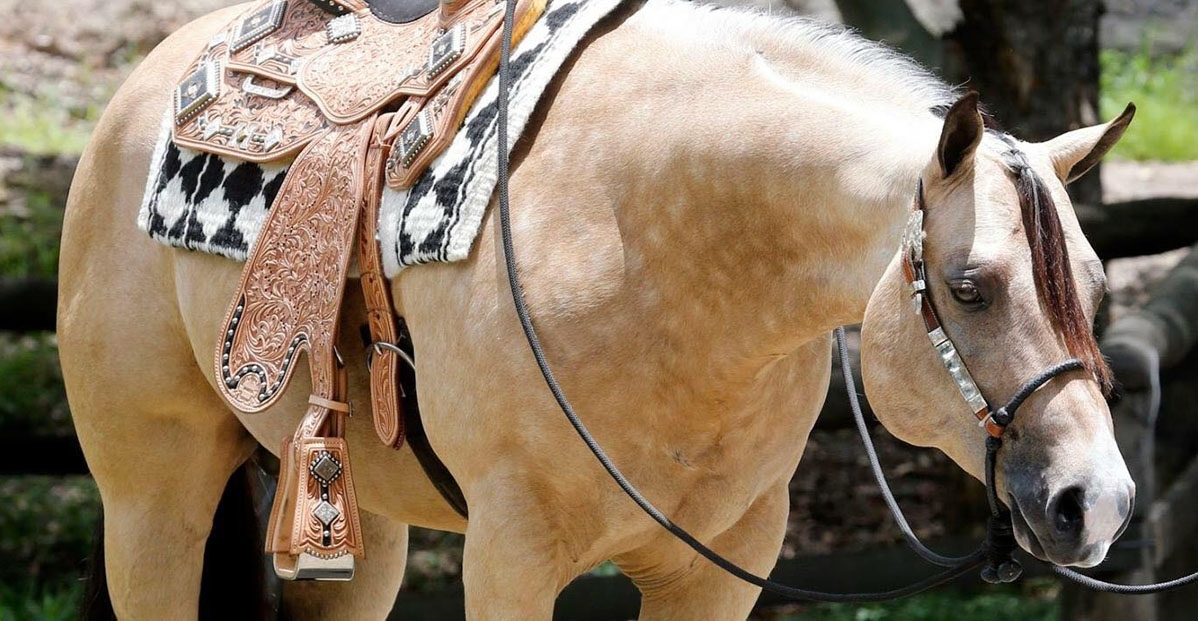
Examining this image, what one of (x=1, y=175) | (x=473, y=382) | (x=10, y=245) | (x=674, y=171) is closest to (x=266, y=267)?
(x=473, y=382)

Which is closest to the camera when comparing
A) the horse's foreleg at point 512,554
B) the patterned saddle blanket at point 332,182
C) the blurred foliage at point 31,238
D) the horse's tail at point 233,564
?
the horse's foreleg at point 512,554

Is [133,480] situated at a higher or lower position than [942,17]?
higher

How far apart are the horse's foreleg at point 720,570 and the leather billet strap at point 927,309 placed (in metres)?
0.75

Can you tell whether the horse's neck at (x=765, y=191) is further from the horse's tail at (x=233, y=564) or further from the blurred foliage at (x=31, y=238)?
the blurred foliage at (x=31, y=238)

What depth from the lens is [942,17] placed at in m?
5.36

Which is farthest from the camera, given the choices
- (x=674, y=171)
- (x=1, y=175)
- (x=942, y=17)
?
(x=1, y=175)

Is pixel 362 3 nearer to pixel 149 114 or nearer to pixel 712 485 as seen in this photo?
pixel 149 114

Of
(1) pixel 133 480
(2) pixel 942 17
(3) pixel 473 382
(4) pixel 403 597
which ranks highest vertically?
(3) pixel 473 382

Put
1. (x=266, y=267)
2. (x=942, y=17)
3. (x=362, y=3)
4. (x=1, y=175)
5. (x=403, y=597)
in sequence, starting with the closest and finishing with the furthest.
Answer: (x=266, y=267) < (x=362, y=3) < (x=403, y=597) < (x=942, y=17) < (x=1, y=175)

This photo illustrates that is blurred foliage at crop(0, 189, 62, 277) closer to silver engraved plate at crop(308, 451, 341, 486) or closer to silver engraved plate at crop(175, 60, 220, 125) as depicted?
silver engraved plate at crop(175, 60, 220, 125)

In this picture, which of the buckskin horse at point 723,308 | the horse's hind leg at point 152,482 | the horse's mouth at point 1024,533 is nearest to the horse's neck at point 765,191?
the buckskin horse at point 723,308

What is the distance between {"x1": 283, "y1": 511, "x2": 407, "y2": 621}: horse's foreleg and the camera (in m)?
3.48

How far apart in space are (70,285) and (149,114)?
0.43 meters

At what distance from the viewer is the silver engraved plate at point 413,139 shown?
8.29ft
